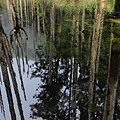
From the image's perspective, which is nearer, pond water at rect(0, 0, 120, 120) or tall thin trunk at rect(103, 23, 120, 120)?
tall thin trunk at rect(103, 23, 120, 120)

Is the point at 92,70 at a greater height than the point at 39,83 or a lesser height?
greater

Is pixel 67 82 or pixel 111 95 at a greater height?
pixel 111 95

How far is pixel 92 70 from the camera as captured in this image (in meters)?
5.74

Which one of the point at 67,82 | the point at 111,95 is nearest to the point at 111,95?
the point at 111,95

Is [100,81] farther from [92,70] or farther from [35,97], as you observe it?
[92,70]

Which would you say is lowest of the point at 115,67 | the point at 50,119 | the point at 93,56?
the point at 50,119

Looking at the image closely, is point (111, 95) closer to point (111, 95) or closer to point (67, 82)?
point (111, 95)

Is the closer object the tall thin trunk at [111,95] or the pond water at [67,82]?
the tall thin trunk at [111,95]

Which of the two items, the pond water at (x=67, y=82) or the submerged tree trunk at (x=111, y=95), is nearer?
the submerged tree trunk at (x=111, y=95)

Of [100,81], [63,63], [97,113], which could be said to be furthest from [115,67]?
[63,63]

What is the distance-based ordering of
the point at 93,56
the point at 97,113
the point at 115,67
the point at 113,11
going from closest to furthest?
the point at 93,56
the point at 115,67
the point at 97,113
the point at 113,11

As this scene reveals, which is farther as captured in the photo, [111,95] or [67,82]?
[67,82]

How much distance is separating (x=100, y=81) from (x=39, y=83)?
2.50 m

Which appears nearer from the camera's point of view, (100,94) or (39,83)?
(100,94)
